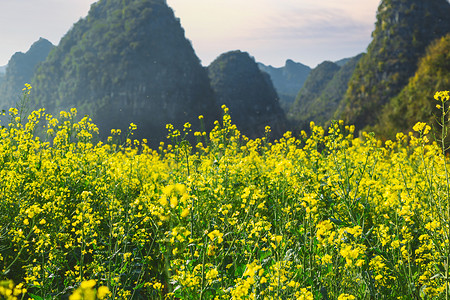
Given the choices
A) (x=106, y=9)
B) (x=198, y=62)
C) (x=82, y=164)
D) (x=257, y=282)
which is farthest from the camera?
(x=106, y=9)

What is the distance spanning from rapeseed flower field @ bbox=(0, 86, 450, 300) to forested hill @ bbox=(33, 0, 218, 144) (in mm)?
68835

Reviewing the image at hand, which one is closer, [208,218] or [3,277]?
[3,277]

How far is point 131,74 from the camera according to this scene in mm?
79000

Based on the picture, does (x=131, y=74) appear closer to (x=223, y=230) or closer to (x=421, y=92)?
(x=421, y=92)

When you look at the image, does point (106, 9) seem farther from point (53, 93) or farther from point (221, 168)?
point (221, 168)

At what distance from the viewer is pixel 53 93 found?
275 ft

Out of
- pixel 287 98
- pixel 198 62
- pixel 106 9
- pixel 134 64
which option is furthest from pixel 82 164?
pixel 287 98

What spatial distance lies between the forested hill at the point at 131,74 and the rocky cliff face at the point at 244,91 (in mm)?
11489

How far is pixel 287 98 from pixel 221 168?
157 meters

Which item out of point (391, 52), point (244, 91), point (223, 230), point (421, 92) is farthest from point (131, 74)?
point (223, 230)

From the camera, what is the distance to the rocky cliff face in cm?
9312

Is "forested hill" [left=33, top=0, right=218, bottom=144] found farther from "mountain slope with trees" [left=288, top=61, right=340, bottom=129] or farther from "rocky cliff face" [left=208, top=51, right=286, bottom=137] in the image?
"mountain slope with trees" [left=288, top=61, right=340, bottom=129]

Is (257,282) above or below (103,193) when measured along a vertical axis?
below

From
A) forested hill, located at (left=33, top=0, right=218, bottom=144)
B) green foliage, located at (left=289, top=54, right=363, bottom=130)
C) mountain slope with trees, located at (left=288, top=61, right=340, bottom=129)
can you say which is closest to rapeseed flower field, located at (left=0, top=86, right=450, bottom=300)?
forested hill, located at (left=33, top=0, right=218, bottom=144)
